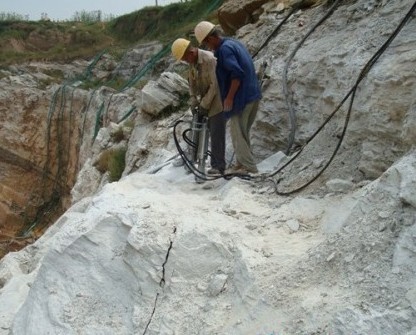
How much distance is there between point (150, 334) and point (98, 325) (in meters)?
0.40

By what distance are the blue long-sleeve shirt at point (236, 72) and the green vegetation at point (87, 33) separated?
49.4 ft

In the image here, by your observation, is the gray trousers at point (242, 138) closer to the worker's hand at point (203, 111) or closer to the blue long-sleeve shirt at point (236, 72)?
the blue long-sleeve shirt at point (236, 72)

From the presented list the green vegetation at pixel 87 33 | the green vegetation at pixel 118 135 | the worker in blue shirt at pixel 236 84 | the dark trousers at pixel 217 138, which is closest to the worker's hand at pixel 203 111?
the dark trousers at pixel 217 138

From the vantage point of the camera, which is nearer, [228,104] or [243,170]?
[228,104]

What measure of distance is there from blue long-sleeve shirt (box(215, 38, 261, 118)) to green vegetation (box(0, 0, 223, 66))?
15.1 m

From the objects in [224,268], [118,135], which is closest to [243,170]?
[224,268]

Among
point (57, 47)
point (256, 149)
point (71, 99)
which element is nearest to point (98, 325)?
point (256, 149)

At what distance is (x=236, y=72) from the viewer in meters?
4.99

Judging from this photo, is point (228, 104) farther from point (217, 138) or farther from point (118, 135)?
point (118, 135)

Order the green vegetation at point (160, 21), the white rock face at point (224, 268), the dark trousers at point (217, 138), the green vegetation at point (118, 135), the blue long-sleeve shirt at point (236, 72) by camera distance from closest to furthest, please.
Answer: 1. the white rock face at point (224, 268)
2. the blue long-sleeve shirt at point (236, 72)
3. the dark trousers at point (217, 138)
4. the green vegetation at point (118, 135)
5. the green vegetation at point (160, 21)

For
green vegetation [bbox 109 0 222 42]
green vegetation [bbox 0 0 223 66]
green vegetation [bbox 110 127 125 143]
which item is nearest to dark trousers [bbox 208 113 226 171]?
green vegetation [bbox 110 127 125 143]

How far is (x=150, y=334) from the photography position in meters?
3.13

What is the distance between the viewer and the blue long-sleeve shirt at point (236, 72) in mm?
4992

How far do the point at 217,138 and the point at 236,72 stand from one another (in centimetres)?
75
